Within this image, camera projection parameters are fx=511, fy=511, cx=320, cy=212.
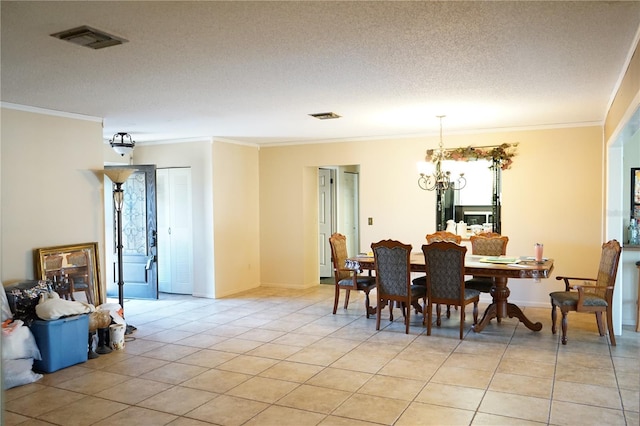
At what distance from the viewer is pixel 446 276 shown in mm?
5059

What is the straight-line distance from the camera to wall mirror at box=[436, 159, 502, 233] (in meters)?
6.74

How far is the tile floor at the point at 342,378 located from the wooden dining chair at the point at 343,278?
367 mm

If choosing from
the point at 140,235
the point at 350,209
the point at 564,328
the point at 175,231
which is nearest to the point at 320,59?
the point at 564,328

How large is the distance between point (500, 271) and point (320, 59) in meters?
2.84

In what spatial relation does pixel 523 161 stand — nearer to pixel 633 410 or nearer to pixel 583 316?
pixel 583 316

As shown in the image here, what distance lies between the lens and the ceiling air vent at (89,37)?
9.14 feet

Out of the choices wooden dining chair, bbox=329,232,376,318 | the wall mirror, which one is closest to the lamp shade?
wooden dining chair, bbox=329,232,376,318

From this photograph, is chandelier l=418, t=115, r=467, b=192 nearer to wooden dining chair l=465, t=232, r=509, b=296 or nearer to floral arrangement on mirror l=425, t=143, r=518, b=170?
floral arrangement on mirror l=425, t=143, r=518, b=170

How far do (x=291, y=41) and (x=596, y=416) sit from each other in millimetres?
2988

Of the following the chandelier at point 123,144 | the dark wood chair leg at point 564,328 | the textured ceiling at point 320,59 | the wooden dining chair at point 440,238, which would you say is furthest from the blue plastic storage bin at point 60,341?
the dark wood chair leg at point 564,328

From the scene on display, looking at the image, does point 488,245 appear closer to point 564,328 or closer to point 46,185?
point 564,328

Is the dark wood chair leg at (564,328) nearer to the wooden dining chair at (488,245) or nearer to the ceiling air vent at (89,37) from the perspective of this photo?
the wooden dining chair at (488,245)

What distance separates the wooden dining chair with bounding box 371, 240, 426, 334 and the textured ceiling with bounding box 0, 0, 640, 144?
144 cm

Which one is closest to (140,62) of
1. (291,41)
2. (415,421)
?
(291,41)
